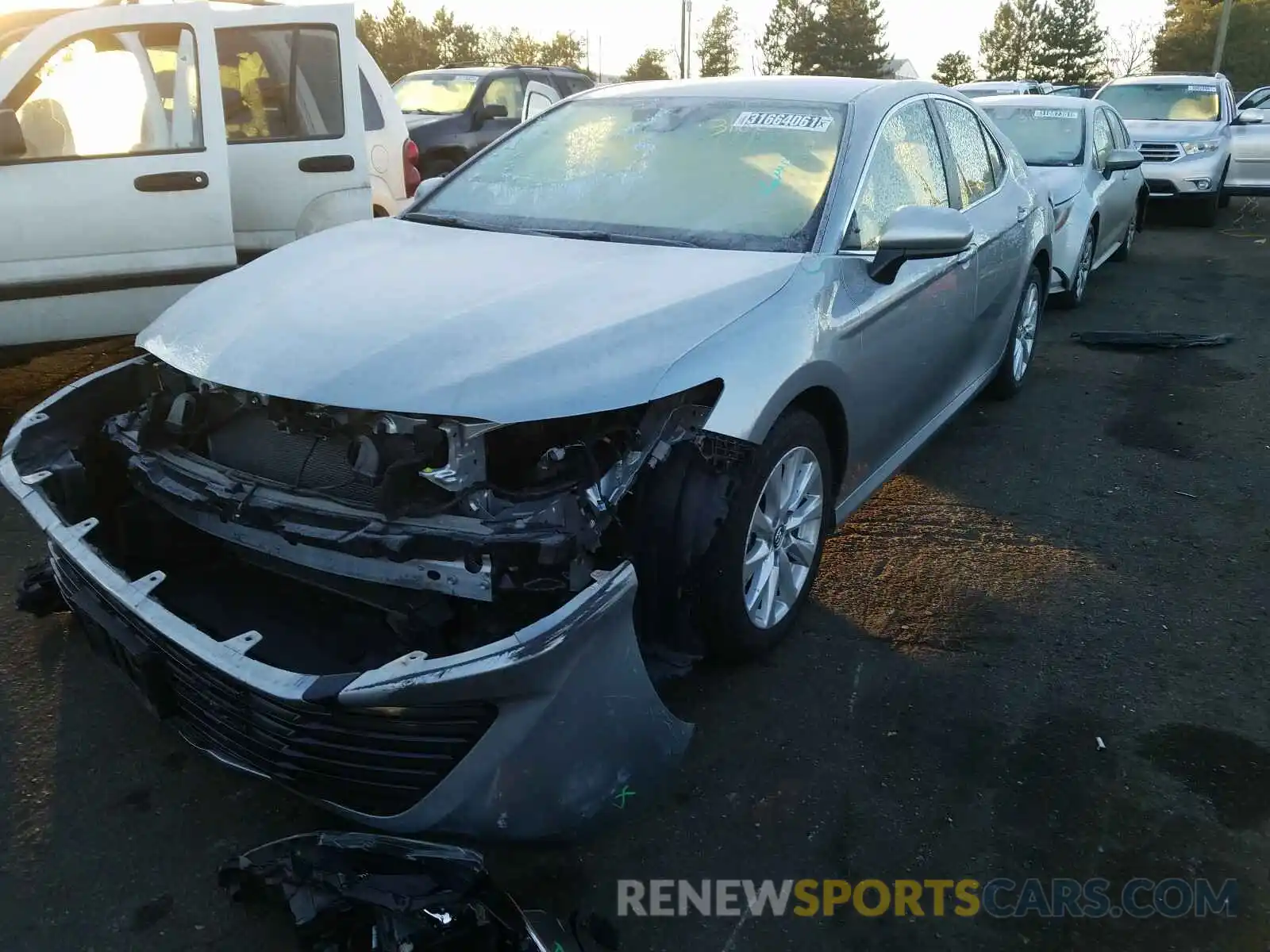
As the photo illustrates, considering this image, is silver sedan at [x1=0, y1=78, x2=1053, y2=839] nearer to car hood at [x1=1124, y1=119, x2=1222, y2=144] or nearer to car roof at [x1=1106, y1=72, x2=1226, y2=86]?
car hood at [x1=1124, y1=119, x2=1222, y2=144]

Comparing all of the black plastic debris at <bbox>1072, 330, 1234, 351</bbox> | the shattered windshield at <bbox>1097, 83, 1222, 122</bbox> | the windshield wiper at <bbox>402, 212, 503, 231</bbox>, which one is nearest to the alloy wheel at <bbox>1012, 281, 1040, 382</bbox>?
the black plastic debris at <bbox>1072, 330, 1234, 351</bbox>

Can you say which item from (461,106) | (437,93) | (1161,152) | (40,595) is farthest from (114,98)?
(1161,152)

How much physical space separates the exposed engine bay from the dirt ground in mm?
406

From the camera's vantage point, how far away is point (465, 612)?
2.47 metres

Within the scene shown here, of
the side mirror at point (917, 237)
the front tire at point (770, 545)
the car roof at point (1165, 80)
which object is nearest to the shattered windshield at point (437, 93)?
the car roof at point (1165, 80)

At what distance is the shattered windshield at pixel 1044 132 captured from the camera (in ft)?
27.1

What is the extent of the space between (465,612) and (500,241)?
1.40 meters

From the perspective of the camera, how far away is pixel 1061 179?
309 inches

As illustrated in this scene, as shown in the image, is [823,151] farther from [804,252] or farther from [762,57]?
[762,57]

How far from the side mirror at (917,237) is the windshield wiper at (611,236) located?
0.59 metres

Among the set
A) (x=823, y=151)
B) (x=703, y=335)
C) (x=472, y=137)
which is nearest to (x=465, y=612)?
(x=703, y=335)

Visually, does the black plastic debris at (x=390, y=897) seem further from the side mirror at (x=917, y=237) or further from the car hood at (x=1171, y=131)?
the car hood at (x=1171, y=131)

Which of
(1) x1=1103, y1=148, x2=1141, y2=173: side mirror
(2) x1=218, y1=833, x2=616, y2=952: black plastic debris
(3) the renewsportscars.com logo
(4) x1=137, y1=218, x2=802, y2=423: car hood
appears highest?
(1) x1=1103, y1=148, x2=1141, y2=173: side mirror

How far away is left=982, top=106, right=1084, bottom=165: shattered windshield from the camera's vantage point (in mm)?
8266
